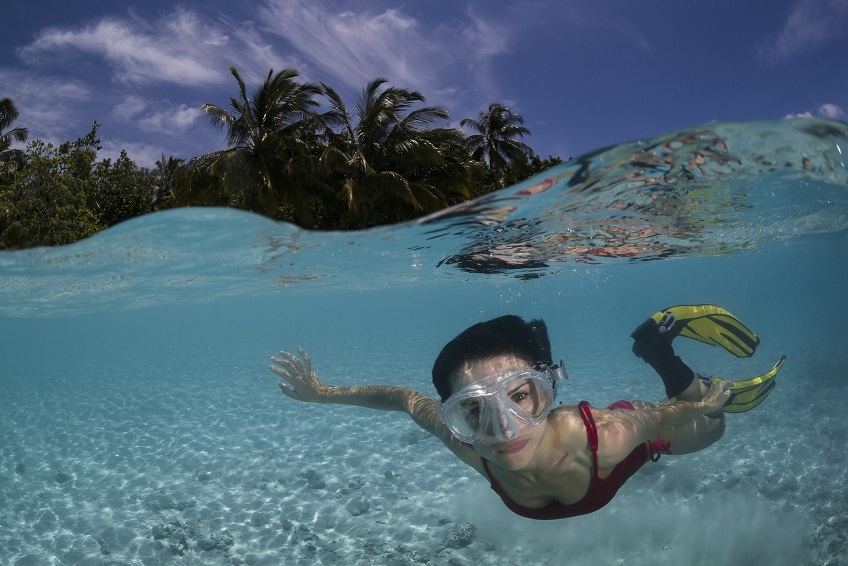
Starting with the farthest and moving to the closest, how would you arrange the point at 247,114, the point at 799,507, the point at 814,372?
the point at 247,114, the point at 814,372, the point at 799,507

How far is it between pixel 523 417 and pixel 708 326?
14.4 ft

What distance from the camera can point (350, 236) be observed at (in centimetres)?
1155

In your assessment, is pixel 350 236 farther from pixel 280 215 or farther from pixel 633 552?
pixel 280 215

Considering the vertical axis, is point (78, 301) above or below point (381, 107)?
below

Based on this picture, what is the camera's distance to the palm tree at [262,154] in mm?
20734

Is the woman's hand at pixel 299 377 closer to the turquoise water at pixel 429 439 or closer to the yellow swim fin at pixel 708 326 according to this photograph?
the turquoise water at pixel 429 439

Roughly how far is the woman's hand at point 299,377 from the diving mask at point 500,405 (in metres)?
1.88

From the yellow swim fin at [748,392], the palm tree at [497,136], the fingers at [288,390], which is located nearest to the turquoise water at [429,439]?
the yellow swim fin at [748,392]

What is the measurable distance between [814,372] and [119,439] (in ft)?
62.0

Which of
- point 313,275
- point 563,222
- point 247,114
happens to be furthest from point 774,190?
point 247,114

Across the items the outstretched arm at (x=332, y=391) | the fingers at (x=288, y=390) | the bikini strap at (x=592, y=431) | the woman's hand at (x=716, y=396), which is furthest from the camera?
the fingers at (x=288, y=390)

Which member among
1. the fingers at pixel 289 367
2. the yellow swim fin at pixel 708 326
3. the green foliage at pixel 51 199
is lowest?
the fingers at pixel 289 367

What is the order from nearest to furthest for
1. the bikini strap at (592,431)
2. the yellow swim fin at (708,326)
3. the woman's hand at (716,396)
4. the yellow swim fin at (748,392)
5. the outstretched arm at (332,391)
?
1. the bikini strap at (592,431)
2. the woman's hand at (716,396)
3. the outstretched arm at (332,391)
4. the yellow swim fin at (748,392)
5. the yellow swim fin at (708,326)

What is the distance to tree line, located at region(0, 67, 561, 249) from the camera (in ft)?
65.2
